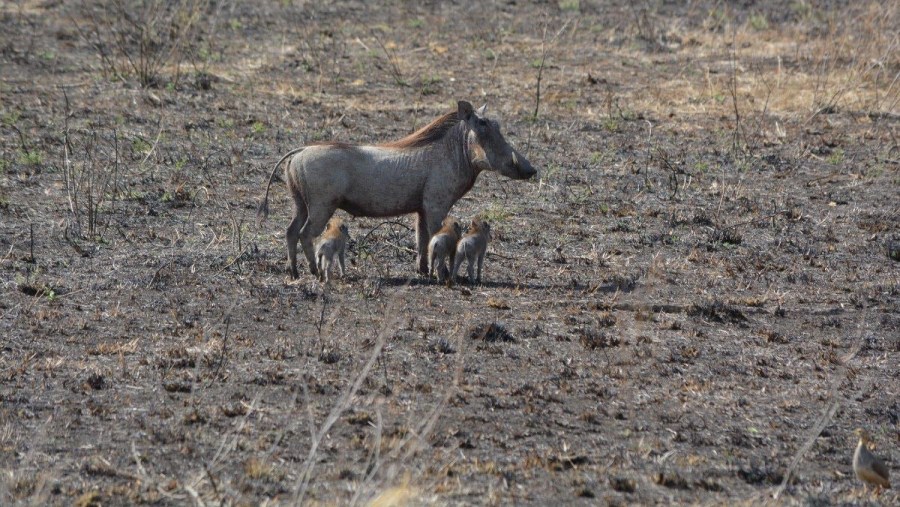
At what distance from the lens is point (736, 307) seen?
8.35 meters

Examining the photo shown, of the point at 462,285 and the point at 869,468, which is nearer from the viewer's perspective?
the point at 869,468

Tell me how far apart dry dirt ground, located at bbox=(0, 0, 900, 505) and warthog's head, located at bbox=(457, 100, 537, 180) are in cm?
71

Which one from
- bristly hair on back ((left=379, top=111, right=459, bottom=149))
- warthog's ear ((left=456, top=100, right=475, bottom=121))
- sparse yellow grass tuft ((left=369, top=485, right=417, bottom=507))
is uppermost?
warthog's ear ((left=456, top=100, right=475, bottom=121))

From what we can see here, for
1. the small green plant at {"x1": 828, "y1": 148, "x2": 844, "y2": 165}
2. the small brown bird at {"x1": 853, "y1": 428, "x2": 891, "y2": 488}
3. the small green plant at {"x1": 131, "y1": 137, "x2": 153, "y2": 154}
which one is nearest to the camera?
the small brown bird at {"x1": 853, "y1": 428, "x2": 891, "y2": 488}

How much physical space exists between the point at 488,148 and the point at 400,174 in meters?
0.64

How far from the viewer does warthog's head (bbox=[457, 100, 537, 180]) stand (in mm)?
8922

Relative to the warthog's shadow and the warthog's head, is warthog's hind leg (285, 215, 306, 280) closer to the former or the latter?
the warthog's shadow

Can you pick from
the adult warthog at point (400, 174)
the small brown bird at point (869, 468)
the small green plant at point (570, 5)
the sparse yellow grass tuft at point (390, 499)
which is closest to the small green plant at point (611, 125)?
the adult warthog at point (400, 174)

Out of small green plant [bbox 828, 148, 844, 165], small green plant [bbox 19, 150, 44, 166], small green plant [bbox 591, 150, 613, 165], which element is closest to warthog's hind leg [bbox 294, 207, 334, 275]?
small green plant [bbox 19, 150, 44, 166]

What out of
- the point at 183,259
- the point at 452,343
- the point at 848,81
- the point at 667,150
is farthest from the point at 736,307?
the point at 848,81

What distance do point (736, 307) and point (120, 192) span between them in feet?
16.2

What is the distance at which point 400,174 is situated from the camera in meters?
8.73

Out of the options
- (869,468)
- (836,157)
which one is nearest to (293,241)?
(869,468)

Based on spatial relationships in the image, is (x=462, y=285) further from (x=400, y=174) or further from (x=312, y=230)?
(x=312, y=230)
